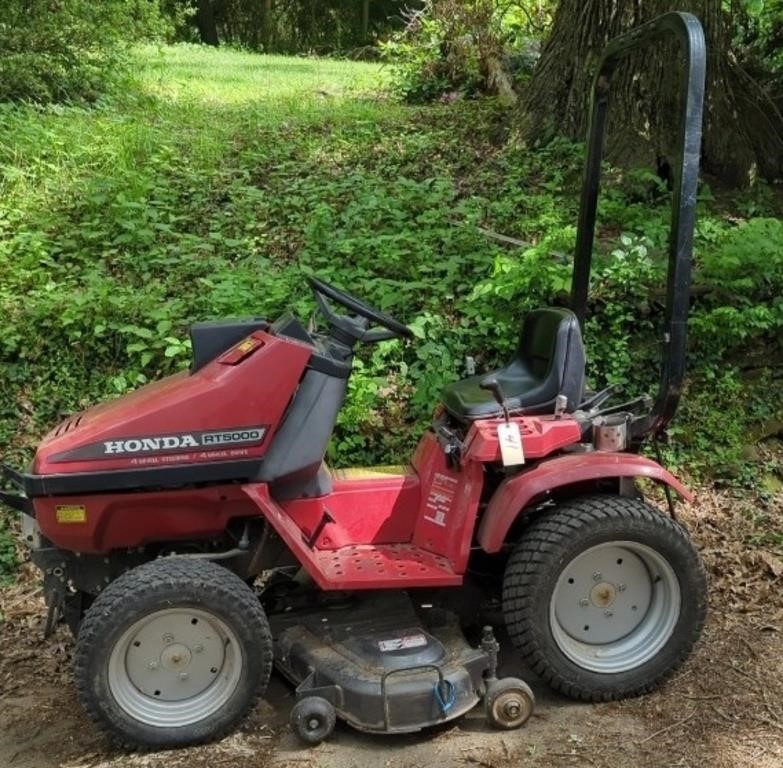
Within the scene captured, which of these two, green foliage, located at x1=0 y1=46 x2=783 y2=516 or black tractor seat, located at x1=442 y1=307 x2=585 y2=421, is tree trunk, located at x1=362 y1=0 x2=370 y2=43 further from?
black tractor seat, located at x1=442 y1=307 x2=585 y2=421

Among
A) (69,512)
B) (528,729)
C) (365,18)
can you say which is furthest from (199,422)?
(365,18)

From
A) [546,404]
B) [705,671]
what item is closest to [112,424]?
[546,404]

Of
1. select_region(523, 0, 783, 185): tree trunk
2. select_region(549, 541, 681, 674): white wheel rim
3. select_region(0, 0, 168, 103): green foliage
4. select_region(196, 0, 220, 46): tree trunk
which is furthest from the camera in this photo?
select_region(196, 0, 220, 46): tree trunk

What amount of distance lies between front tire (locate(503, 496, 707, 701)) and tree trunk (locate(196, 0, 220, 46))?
2263cm

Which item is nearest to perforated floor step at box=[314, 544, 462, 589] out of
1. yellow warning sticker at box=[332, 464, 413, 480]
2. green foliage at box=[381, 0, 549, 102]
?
yellow warning sticker at box=[332, 464, 413, 480]

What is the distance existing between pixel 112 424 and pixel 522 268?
2.77m

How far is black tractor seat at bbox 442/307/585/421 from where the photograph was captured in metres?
3.22

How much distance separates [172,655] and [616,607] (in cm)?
148

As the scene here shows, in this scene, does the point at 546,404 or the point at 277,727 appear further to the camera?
the point at 546,404

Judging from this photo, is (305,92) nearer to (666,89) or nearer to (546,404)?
(666,89)

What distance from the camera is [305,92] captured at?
10953 mm

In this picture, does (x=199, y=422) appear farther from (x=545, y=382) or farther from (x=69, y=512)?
(x=545, y=382)

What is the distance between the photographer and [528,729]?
290 cm

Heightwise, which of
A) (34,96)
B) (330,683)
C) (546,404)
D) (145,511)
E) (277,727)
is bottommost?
(277,727)
